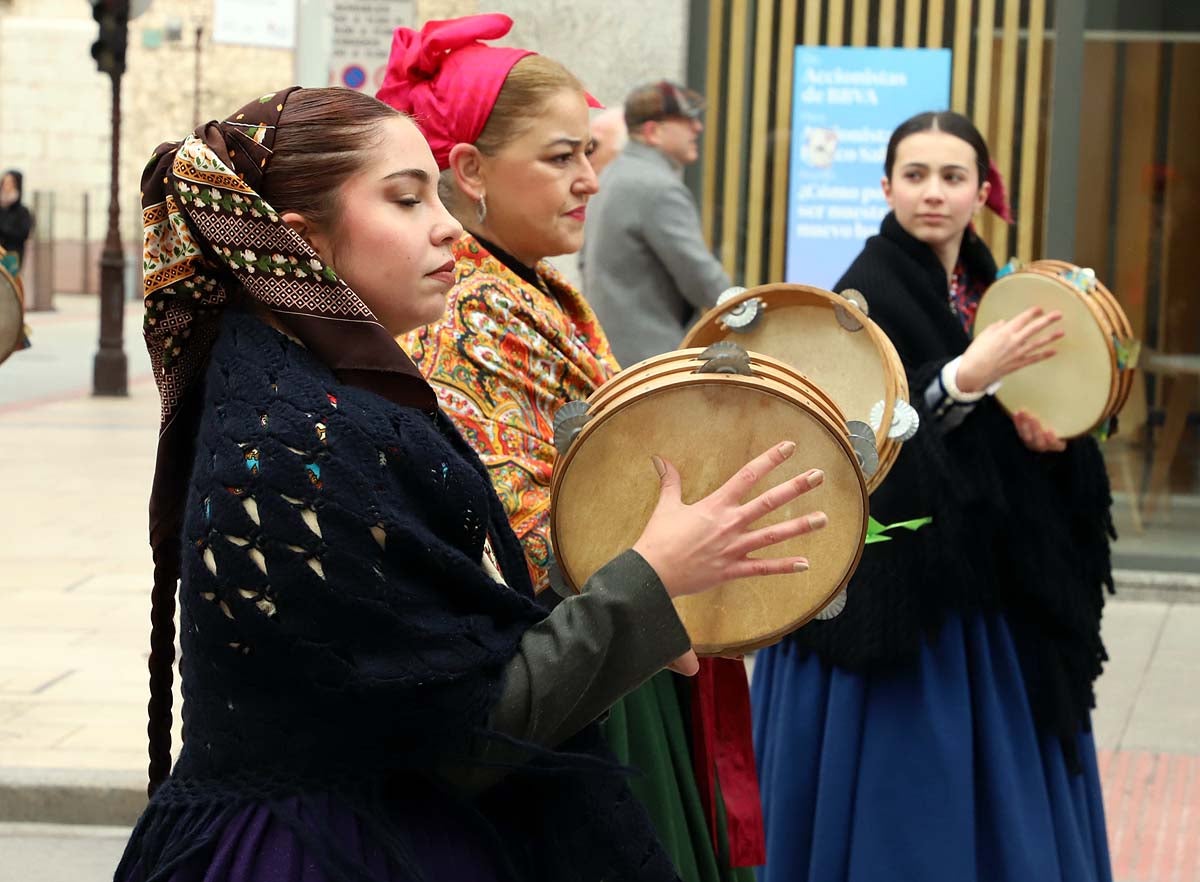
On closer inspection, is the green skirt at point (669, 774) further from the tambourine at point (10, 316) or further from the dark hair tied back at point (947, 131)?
the tambourine at point (10, 316)

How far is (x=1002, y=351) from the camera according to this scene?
3.83m

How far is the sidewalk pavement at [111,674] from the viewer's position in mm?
5523

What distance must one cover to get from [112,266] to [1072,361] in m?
13.0

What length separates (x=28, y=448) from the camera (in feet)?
41.1

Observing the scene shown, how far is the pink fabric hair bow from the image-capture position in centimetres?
309

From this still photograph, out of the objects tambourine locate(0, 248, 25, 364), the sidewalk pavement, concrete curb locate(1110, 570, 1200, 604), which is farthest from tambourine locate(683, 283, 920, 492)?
concrete curb locate(1110, 570, 1200, 604)

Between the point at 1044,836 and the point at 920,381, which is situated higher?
the point at 920,381

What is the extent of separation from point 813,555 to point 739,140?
6.36 m

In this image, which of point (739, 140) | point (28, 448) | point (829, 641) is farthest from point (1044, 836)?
point (28, 448)

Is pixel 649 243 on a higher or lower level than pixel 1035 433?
higher

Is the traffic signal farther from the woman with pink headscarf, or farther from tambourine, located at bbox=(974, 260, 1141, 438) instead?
the woman with pink headscarf

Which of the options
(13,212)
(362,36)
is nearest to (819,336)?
(362,36)

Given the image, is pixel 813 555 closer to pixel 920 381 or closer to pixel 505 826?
pixel 505 826

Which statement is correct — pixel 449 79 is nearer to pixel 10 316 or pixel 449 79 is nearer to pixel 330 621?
pixel 330 621
